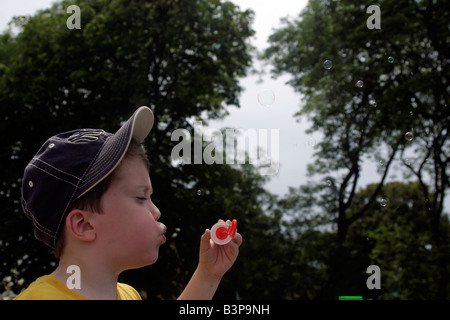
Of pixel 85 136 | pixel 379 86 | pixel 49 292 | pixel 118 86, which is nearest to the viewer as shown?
pixel 49 292

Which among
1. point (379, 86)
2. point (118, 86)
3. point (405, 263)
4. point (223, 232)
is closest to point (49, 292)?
point (223, 232)

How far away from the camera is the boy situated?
1.26 m

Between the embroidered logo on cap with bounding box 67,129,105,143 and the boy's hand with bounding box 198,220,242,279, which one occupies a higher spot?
the embroidered logo on cap with bounding box 67,129,105,143

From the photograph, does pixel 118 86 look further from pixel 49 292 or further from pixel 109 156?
pixel 49 292

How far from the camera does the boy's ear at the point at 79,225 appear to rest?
127 centimetres

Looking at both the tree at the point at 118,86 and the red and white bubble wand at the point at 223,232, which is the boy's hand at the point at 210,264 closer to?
the red and white bubble wand at the point at 223,232

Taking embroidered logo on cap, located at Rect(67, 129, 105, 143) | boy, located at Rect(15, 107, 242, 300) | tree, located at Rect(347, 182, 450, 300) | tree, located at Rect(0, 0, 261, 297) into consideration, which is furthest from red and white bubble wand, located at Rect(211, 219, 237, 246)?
tree, located at Rect(347, 182, 450, 300)

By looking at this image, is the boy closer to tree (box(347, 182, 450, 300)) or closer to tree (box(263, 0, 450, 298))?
tree (box(263, 0, 450, 298))

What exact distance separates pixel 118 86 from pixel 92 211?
29.3 ft

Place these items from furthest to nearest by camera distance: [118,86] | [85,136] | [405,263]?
[405,263], [118,86], [85,136]

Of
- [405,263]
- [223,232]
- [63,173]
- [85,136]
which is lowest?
[405,263]

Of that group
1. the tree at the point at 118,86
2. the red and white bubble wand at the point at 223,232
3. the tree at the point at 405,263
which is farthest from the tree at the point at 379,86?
the red and white bubble wand at the point at 223,232

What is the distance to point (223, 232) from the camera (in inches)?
55.4
